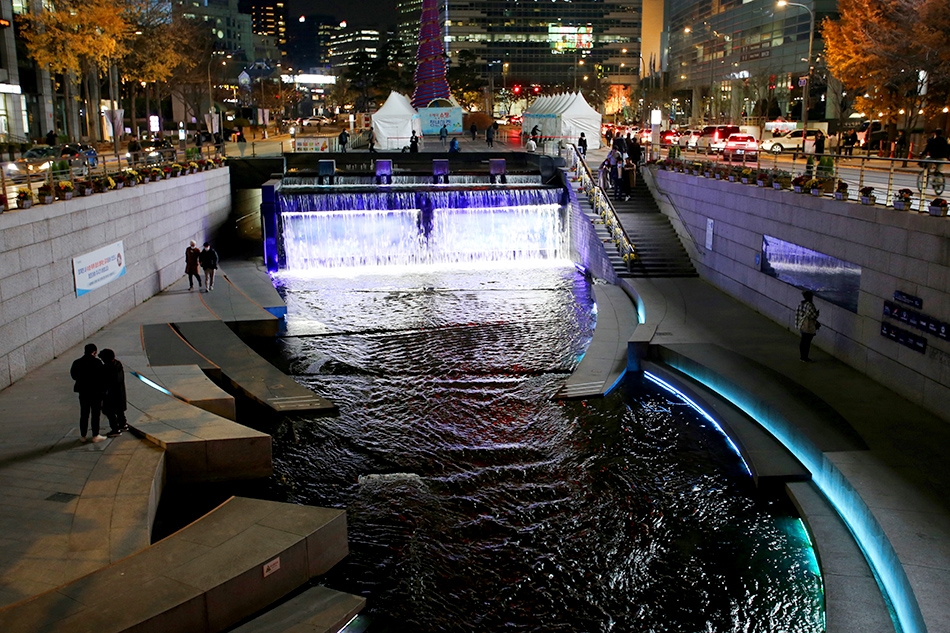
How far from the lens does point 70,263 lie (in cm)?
1775

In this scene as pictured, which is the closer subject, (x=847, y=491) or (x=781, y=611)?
(x=781, y=611)

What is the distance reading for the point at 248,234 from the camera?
119ft

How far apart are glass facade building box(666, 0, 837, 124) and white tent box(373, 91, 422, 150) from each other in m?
23.1

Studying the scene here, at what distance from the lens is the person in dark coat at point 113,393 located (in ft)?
38.8

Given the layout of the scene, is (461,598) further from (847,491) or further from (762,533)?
(847,491)

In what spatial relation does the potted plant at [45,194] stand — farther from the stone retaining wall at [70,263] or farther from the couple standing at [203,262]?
the couple standing at [203,262]

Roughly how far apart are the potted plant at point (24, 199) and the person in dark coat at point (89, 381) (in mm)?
6209

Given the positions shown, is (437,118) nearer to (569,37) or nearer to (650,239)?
(650,239)

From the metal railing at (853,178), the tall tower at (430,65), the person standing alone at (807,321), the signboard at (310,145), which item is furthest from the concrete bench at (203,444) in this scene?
the tall tower at (430,65)

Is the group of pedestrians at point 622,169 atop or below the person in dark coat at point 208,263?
atop

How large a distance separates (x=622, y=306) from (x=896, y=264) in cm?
Answer: 845

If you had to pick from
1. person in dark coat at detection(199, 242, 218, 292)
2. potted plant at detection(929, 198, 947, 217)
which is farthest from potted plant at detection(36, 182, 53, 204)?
potted plant at detection(929, 198, 947, 217)

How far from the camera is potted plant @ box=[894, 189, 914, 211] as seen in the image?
14914 millimetres

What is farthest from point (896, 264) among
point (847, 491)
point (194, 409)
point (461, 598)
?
point (194, 409)
